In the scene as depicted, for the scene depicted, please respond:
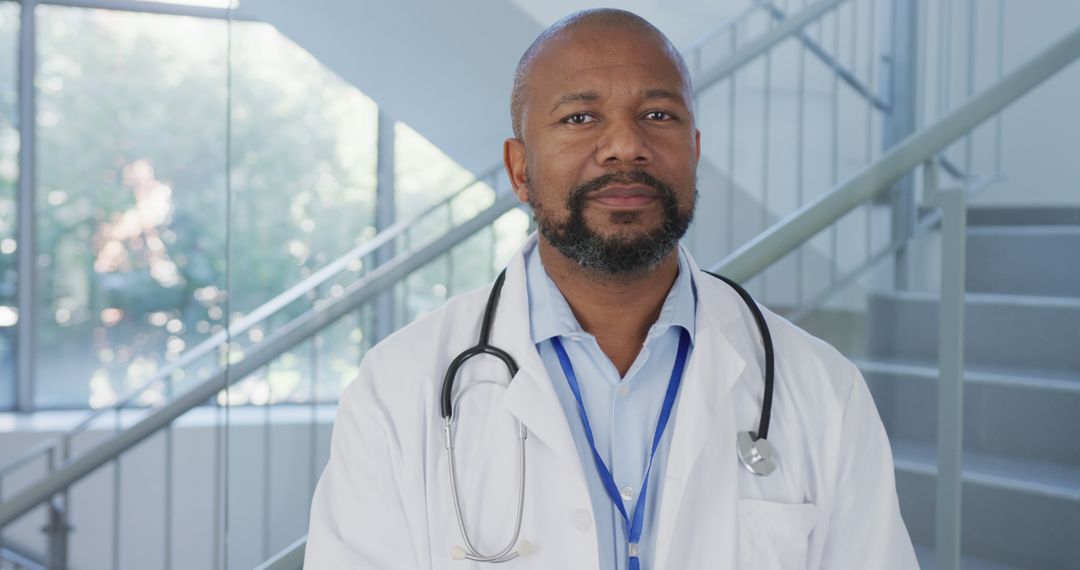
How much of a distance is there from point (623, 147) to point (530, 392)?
30 centimetres

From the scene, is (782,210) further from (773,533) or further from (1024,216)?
(773,533)

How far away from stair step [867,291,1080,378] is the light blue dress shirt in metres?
0.65

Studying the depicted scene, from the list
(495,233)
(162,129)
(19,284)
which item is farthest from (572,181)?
(19,284)

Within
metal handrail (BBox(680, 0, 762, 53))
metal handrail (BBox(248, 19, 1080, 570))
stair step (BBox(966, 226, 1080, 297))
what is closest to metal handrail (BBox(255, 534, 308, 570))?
metal handrail (BBox(248, 19, 1080, 570))

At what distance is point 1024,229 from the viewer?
1.71 metres

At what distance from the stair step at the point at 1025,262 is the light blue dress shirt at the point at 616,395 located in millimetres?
750

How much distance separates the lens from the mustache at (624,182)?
1101 millimetres

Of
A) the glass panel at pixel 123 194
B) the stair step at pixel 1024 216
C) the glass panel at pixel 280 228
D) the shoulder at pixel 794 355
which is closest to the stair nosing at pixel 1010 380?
the stair step at pixel 1024 216

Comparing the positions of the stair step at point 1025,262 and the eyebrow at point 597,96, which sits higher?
the eyebrow at point 597,96

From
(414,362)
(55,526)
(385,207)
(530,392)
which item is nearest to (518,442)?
(530,392)

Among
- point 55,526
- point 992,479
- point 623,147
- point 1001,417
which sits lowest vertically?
point 55,526

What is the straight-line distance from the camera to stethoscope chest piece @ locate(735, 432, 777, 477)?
1065 mm

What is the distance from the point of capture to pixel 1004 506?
5.39ft

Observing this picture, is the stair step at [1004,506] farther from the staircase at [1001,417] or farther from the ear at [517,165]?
the ear at [517,165]
